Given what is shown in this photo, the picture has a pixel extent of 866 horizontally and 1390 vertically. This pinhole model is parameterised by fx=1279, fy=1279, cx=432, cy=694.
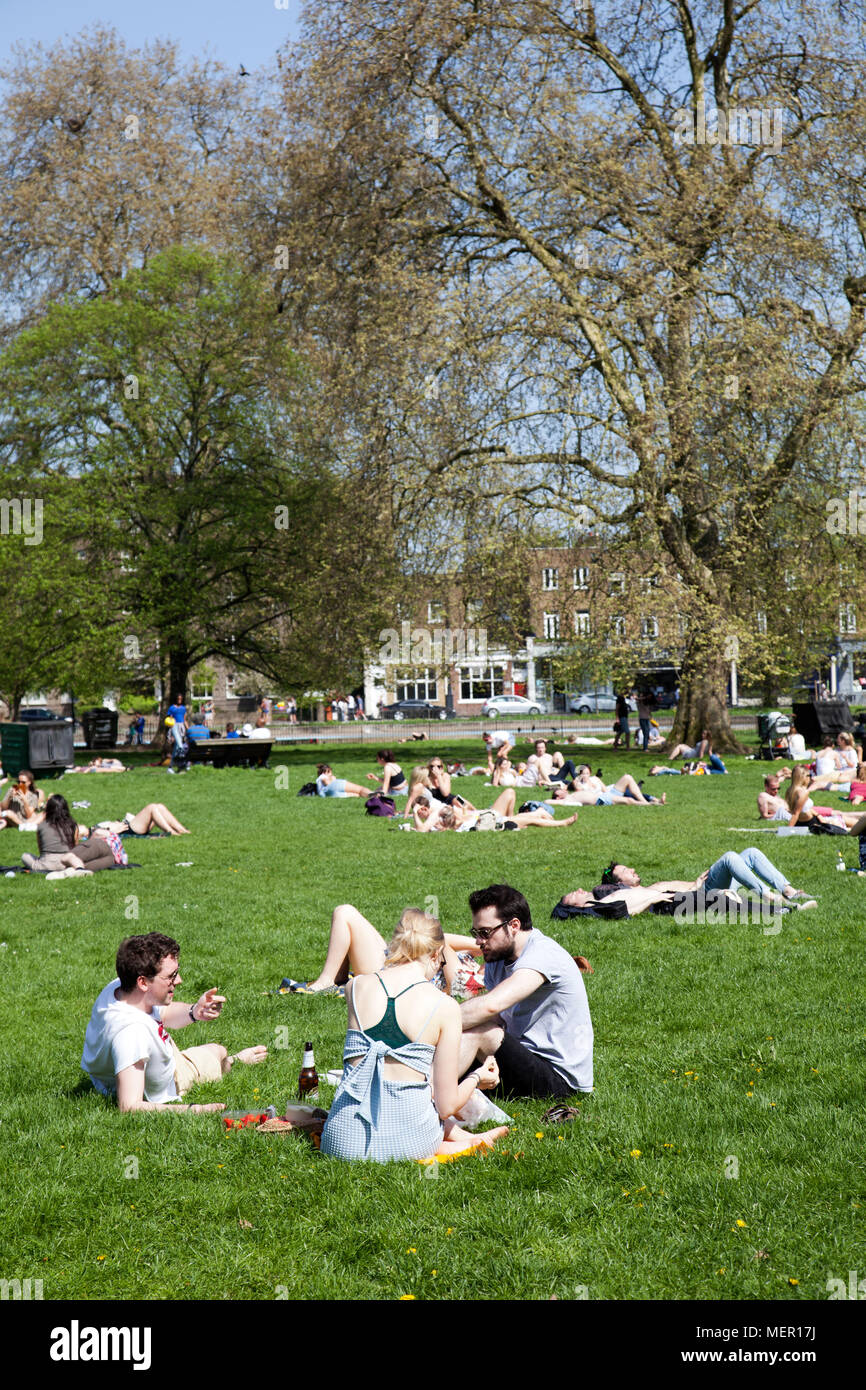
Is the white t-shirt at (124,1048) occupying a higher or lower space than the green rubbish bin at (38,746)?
lower

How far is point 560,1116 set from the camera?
5.85m

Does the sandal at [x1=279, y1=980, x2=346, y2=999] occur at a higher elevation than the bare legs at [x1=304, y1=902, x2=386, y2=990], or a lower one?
lower

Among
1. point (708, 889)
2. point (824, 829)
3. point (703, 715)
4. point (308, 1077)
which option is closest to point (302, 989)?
point (308, 1077)

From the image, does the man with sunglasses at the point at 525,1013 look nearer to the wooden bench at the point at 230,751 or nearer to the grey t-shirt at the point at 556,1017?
the grey t-shirt at the point at 556,1017

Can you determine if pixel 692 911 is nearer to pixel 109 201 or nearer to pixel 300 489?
pixel 300 489

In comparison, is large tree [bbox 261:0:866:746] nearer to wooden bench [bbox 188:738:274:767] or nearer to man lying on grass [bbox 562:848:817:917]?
wooden bench [bbox 188:738:274:767]

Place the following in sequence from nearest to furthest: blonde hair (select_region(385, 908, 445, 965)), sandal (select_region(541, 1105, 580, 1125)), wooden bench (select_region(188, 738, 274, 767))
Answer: blonde hair (select_region(385, 908, 445, 965)) → sandal (select_region(541, 1105, 580, 1125)) → wooden bench (select_region(188, 738, 274, 767))

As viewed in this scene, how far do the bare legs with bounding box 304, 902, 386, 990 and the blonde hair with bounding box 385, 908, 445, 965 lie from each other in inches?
112

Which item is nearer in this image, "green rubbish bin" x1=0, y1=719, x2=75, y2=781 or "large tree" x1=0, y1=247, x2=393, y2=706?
"green rubbish bin" x1=0, y1=719, x2=75, y2=781

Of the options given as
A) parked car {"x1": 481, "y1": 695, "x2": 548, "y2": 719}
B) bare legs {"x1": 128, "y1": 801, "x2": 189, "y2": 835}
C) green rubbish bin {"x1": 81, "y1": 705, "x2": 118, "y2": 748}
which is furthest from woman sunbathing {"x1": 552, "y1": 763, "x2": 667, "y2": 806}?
parked car {"x1": 481, "y1": 695, "x2": 548, "y2": 719}

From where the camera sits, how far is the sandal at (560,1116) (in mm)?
5812

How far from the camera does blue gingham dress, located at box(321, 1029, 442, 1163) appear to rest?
17.6 ft

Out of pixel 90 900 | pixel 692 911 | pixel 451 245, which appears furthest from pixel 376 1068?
pixel 451 245

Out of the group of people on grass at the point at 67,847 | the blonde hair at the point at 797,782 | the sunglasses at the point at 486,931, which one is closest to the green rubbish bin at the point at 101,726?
the group of people on grass at the point at 67,847
